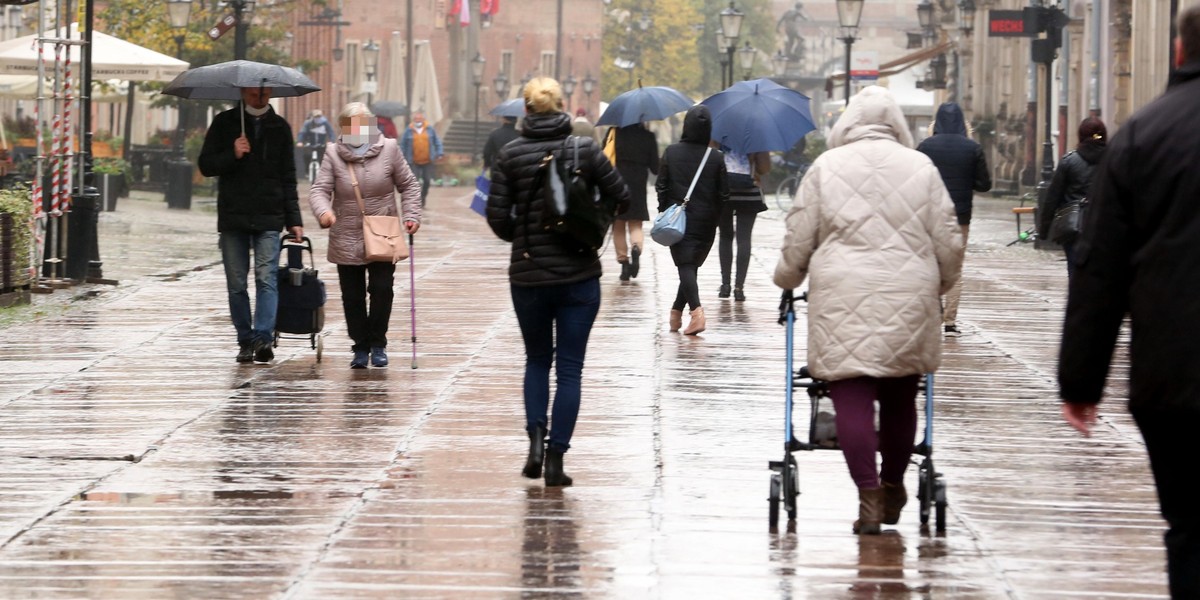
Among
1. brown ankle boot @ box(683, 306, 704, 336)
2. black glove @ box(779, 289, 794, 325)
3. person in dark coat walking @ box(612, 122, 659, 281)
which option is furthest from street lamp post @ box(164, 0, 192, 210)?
black glove @ box(779, 289, 794, 325)

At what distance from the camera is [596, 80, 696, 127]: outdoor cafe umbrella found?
725 inches

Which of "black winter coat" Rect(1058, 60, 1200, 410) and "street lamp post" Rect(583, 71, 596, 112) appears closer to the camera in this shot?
"black winter coat" Rect(1058, 60, 1200, 410)

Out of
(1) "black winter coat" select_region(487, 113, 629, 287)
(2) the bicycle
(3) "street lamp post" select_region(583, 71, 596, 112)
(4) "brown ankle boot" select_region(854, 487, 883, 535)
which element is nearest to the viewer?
(4) "brown ankle boot" select_region(854, 487, 883, 535)

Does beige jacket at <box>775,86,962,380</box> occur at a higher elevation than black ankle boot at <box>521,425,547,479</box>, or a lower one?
higher

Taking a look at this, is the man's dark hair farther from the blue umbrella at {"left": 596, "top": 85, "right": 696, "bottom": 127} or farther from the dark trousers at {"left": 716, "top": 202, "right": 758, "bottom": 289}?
the blue umbrella at {"left": 596, "top": 85, "right": 696, "bottom": 127}

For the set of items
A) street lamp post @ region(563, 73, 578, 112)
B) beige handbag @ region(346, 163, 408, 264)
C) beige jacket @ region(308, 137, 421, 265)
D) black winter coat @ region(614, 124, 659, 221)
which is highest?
A: street lamp post @ region(563, 73, 578, 112)

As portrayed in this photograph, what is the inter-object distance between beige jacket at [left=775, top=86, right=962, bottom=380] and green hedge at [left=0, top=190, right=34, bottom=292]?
1043cm

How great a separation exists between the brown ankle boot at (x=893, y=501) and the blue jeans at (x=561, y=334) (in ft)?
4.75

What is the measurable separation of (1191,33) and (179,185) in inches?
1121

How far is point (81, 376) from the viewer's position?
37.9 ft

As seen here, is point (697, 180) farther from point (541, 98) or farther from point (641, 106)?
point (541, 98)

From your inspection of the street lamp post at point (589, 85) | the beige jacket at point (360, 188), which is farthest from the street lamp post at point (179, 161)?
the street lamp post at point (589, 85)

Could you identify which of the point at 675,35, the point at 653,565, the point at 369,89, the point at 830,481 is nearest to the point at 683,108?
the point at 830,481

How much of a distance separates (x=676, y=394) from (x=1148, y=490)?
3.33 metres
